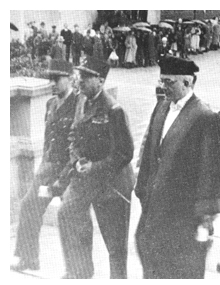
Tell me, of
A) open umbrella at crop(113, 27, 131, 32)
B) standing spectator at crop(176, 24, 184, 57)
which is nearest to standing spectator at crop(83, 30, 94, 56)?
open umbrella at crop(113, 27, 131, 32)

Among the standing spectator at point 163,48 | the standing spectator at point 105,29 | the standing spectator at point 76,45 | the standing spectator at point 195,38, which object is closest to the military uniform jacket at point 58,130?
the standing spectator at point 76,45

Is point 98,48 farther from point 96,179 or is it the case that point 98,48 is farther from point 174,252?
point 174,252

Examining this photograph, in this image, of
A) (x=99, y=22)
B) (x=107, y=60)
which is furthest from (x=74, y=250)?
(x=99, y=22)

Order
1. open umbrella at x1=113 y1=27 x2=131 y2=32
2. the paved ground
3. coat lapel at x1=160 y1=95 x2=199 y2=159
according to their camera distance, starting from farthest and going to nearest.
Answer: open umbrella at x1=113 y1=27 x2=131 y2=32
the paved ground
coat lapel at x1=160 y1=95 x2=199 y2=159

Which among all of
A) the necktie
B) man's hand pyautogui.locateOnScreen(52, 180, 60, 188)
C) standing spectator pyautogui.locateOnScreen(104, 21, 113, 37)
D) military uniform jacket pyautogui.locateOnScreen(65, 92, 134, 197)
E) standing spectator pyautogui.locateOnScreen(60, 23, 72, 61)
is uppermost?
standing spectator pyautogui.locateOnScreen(104, 21, 113, 37)

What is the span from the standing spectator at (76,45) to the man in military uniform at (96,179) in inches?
4.7

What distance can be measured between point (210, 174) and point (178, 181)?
28 centimetres

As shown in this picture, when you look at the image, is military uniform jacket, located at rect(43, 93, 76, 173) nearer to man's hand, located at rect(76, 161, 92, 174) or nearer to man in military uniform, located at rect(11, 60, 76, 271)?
man in military uniform, located at rect(11, 60, 76, 271)

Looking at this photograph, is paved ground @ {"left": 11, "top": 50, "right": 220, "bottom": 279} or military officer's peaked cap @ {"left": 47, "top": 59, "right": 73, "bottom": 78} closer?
paved ground @ {"left": 11, "top": 50, "right": 220, "bottom": 279}

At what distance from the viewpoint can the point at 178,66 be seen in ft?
15.9

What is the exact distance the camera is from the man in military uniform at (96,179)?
16.4 ft

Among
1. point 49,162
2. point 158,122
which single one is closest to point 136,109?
point 158,122

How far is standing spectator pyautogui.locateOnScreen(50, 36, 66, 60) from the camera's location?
5152mm

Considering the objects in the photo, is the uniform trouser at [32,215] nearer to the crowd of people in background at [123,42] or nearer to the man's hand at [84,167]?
the man's hand at [84,167]
